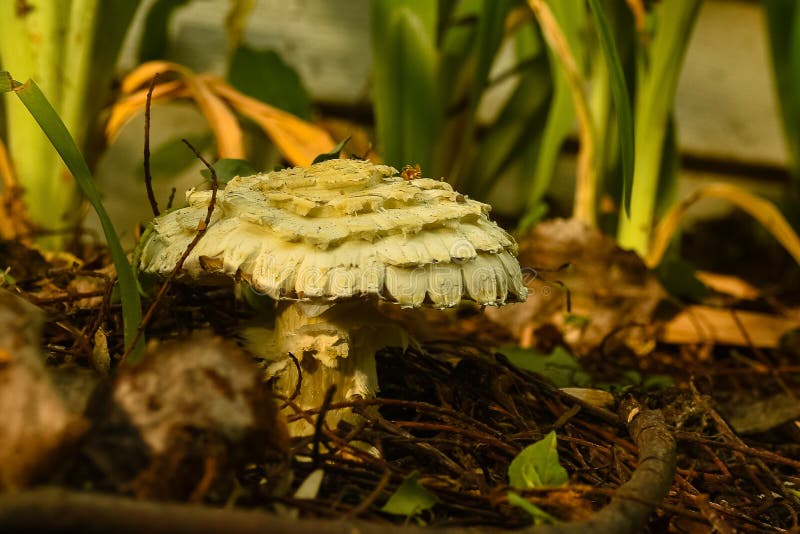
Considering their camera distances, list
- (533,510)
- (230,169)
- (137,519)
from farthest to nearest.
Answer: (230,169)
(533,510)
(137,519)

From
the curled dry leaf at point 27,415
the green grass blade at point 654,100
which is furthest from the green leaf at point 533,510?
the green grass blade at point 654,100

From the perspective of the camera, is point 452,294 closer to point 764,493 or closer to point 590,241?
point 764,493

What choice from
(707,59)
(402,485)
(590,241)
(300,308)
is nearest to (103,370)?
(300,308)

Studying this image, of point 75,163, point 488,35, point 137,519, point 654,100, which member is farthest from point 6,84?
point 654,100

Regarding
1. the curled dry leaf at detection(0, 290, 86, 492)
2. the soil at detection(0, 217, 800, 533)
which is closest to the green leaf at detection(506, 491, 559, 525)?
the soil at detection(0, 217, 800, 533)

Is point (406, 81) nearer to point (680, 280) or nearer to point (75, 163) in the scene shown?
point (680, 280)

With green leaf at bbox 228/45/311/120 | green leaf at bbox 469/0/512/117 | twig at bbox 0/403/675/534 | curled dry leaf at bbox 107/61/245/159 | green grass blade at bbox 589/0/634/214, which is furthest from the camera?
green leaf at bbox 228/45/311/120

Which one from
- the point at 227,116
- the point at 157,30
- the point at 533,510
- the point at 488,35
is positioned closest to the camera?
the point at 533,510

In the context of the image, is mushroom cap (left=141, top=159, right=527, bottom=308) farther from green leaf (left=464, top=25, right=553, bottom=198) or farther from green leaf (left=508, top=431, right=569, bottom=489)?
green leaf (left=464, top=25, right=553, bottom=198)

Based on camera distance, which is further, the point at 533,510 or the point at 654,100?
the point at 654,100
